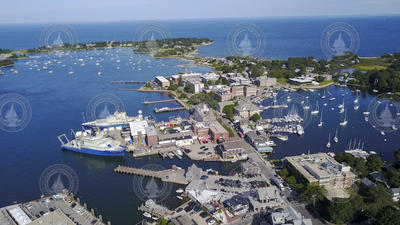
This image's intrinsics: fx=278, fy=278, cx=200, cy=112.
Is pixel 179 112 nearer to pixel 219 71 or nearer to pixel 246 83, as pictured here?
pixel 246 83

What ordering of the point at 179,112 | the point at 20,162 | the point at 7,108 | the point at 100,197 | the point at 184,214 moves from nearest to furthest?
the point at 184,214
the point at 100,197
the point at 20,162
the point at 179,112
the point at 7,108

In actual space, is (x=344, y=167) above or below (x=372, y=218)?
above

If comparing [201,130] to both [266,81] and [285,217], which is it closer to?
[285,217]

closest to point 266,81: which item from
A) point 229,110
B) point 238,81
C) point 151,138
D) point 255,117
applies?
point 238,81

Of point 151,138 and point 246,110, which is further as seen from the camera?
point 246,110

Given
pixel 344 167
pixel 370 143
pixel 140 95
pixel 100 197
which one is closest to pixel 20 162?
pixel 100 197

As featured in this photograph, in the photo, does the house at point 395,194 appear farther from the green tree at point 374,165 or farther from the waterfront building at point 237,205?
the waterfront building at point 237,205
